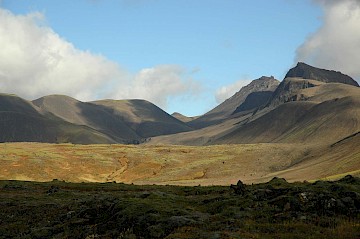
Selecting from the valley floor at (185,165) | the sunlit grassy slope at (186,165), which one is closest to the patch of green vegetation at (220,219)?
the valley floor at (185,165)

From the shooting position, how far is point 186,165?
507 feet

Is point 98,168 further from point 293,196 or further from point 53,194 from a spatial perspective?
point 293,196

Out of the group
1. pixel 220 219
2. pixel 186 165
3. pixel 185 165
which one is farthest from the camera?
pixel 185 165

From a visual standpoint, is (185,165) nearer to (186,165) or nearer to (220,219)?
(186,165)

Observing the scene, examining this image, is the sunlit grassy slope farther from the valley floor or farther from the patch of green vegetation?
the patch of green vegetation

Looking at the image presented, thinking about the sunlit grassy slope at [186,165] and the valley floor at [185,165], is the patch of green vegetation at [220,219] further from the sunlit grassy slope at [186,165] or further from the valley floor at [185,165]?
the sunlit grassy slope at [186,165]

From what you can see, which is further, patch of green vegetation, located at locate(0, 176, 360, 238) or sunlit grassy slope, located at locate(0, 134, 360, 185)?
sunlit grassy slope, located at locate(0, 134, 360, 185)

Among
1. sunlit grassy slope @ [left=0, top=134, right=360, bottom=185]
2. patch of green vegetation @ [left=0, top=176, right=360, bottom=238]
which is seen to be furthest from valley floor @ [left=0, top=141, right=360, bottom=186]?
patch of green vegetation @ [left=0, top=176, right=360, bottom=238]

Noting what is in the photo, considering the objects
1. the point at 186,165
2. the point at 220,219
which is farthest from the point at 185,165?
the point at 220,219

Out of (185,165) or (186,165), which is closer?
(186,165)

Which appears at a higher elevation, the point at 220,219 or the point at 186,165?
the point at 186,165

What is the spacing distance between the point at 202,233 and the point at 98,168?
122393 mm

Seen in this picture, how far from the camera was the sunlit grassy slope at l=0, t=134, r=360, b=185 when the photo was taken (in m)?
120

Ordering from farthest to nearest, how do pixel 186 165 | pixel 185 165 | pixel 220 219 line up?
pixel 185 165 → pixel 186 165 → pixel 220 219
